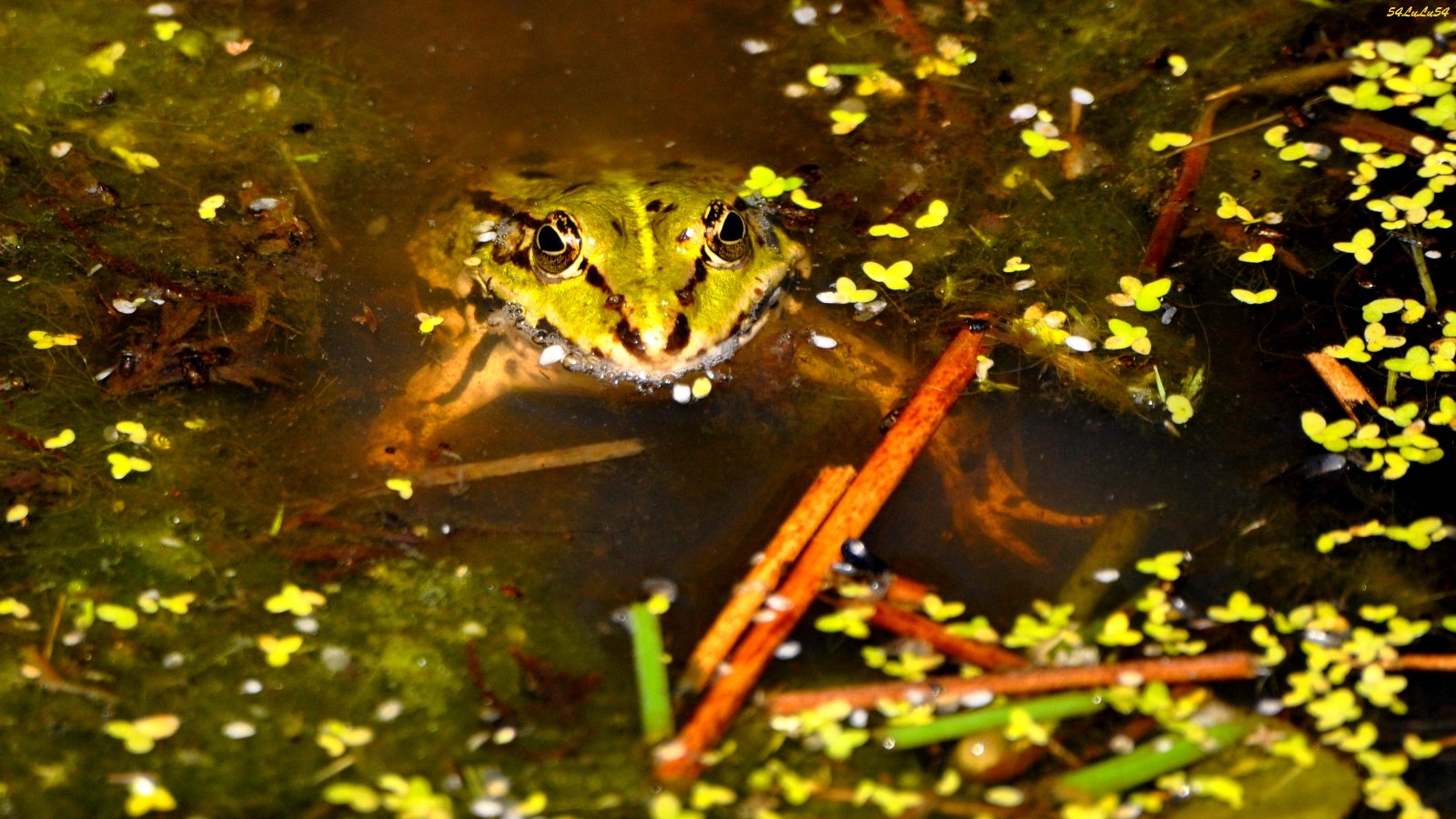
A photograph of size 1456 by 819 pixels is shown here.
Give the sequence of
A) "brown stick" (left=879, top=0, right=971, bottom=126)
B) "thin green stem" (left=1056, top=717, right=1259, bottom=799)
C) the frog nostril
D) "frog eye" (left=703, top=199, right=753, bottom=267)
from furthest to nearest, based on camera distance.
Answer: "brown stick" (left=879, top=0, right=971, bottom=126) → "frog eye" (left=703, top=199, right=753, bottom=267) → the frog nostril → "thin green stem" (left=1056, top=717, right=1259, bottom=799)

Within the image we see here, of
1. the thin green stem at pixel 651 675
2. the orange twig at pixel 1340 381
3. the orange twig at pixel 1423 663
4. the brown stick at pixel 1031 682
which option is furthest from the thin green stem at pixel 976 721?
the orange twig at pixel 1340 381

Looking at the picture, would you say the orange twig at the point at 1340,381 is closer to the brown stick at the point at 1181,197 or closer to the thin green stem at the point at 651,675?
the brown stick at the point at 1181,197

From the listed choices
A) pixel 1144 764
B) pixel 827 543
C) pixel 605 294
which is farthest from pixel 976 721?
pixel 605 294

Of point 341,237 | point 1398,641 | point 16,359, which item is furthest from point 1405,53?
point 16,359

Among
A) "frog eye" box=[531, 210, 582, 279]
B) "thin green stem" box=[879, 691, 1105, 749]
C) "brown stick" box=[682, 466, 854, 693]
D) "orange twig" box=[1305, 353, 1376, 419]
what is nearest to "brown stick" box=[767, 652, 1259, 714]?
"thin green stem" box=[879, 691, 1105, 749]

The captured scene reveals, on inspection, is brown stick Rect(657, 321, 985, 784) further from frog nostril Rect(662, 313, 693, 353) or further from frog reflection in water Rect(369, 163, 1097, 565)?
frog nostril Rect(662, 313, 693, 353)

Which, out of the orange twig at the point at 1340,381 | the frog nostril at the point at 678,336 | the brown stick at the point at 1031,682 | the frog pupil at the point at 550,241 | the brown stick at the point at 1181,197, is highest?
the frog pupil at the point at 550,241

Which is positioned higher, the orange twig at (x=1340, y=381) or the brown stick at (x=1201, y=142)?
the brown stick at (x=1201, y=142)
